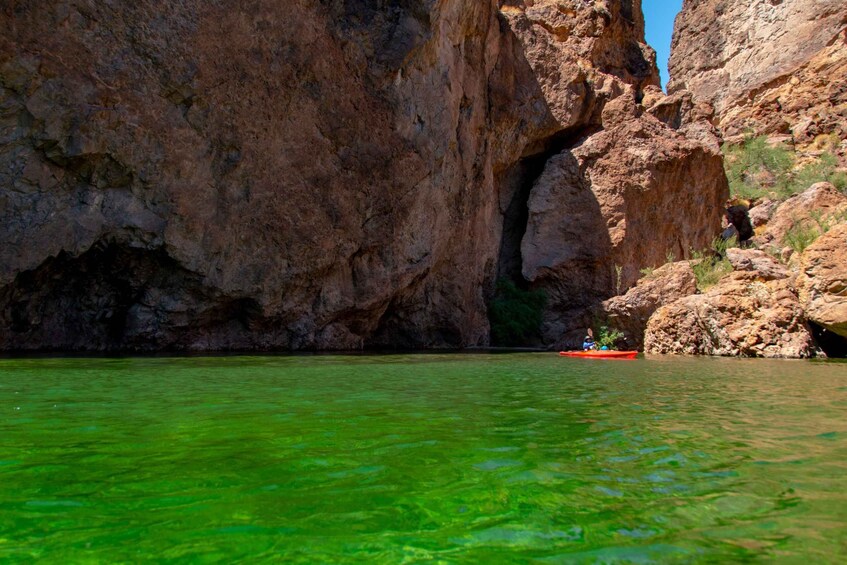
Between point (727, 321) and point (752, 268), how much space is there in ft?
6.12

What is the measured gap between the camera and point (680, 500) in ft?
9.97

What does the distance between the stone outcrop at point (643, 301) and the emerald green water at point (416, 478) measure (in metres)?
14.7

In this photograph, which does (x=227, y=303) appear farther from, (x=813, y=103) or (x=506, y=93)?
(x=813, y=103)

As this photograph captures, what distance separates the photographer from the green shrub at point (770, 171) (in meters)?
32.9

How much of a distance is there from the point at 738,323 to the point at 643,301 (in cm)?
437

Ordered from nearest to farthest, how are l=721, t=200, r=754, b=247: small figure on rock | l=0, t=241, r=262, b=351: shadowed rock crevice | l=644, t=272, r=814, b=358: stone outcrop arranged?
1. l=0, t=241, r=262, b=351: shadowed rock crevice
2. l=644, t=272, r=814, b=358: stone outcrop
3. l=721, t=200, r=754, b=247: small figure on rock

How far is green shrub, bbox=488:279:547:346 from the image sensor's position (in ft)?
81.9

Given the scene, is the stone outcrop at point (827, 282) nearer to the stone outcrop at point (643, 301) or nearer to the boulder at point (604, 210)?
the stone outcrop at point (643, 301)

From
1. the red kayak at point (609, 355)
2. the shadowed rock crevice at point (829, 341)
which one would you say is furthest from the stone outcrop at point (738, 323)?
the red kayak at point (609, 355)

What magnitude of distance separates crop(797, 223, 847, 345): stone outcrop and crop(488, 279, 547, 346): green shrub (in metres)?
10.1

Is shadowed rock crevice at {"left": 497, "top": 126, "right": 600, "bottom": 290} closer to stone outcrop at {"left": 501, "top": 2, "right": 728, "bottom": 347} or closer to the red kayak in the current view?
stone outcrop at {"left": 501, "top": 2, "right": 728, "bottom": 347}

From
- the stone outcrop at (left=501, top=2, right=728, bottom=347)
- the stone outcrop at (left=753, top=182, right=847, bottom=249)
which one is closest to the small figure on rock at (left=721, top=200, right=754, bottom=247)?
the stone outcrop at (left=501, top=2, right=728, bottom=347)

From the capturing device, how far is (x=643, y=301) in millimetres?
21578

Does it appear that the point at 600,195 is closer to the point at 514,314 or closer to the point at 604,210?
the point at 604,210
